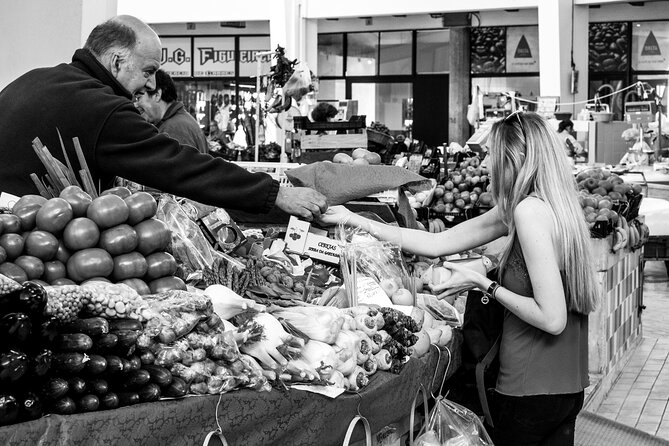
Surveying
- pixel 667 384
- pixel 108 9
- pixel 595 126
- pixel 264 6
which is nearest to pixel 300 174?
pixel 108 9

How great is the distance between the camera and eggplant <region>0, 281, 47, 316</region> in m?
1.85

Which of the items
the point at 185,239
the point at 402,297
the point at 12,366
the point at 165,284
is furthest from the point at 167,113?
the point at 12,366

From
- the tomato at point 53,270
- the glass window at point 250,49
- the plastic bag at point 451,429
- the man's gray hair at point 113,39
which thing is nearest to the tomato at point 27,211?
the tomato at point 53,270

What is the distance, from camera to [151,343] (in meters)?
2.16

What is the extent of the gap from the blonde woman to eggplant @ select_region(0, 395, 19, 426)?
6.17 ft

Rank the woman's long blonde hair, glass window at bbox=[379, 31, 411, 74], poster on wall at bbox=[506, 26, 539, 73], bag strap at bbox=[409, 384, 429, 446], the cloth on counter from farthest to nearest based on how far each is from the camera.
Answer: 1. glass window at bbox=[379, 31, 411, 74]
2. poster on wall at bbox=[506, 26, 539, 73]
3. the cloth on counter
4. the woman's long blonde hair
5. bag strap at bbox=[409, 384, 429, 446]

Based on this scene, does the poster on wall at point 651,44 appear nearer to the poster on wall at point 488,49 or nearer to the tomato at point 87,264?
the poster on wall at point 488,49

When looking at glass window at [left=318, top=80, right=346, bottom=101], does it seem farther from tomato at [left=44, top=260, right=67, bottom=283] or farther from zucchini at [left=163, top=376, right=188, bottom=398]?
zucchini at [left=163, top=376, right=188, bottom=398]

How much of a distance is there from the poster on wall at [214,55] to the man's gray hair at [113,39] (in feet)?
60.1

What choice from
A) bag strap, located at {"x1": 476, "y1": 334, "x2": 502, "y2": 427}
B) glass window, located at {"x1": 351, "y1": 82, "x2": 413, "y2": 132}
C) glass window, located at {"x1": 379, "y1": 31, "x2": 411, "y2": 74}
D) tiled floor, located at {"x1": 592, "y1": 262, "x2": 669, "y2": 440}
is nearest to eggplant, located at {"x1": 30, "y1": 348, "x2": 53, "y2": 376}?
bag strap, located at {"x1": 476, "y1": 334, "x2": 502, "y2": 427}

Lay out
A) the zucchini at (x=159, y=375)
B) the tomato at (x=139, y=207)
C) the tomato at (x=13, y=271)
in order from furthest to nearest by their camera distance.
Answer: the tomato at (x=139, y=207) < the tomato at (x=13, y=271) < the zucchini at (x=159, y=375)

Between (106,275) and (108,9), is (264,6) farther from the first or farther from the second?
(106,275)

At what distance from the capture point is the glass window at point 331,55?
21391 mm

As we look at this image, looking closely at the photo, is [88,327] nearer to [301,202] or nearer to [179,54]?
[301,202]
